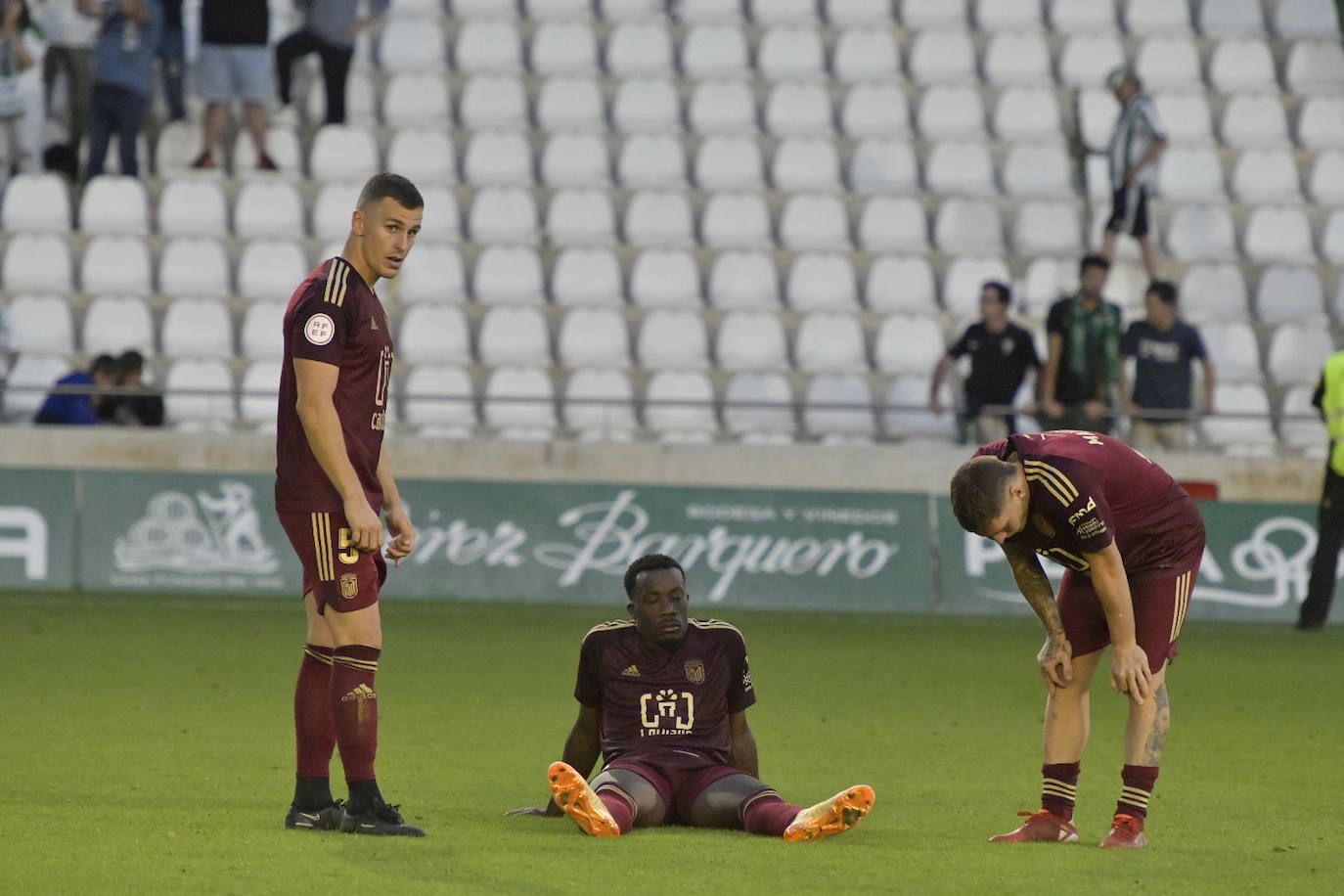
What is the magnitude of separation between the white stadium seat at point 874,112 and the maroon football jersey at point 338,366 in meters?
14.7

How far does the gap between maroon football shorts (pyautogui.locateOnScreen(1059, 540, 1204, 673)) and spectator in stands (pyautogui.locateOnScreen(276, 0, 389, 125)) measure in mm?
13949

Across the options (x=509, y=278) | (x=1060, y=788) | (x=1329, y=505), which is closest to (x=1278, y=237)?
(x=1329, y=505)

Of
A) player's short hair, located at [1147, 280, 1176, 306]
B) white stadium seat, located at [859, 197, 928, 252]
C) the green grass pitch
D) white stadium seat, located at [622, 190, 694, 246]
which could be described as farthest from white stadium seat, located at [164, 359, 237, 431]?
player's short hair, located at [1147, 280, 1176, 306]

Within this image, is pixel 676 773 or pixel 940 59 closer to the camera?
pixel 676 773

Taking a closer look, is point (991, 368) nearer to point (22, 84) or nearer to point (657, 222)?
point (657, 222)

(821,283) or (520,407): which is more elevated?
(821,283)

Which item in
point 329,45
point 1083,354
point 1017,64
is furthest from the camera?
point 1017,64

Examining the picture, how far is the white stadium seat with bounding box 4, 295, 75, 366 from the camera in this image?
17484mm

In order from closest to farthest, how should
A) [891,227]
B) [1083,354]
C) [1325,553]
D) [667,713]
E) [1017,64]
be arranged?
[667,713] < [1325,553] < [1083,354] < [891,227] < [1017,64]

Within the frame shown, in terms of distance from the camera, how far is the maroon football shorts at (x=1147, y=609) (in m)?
6.31

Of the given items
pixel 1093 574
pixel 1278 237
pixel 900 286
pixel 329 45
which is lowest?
pixel 1093 574

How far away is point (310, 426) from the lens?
5973mm

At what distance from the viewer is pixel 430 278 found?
724 inches

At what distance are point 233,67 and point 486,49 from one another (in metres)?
2.92
